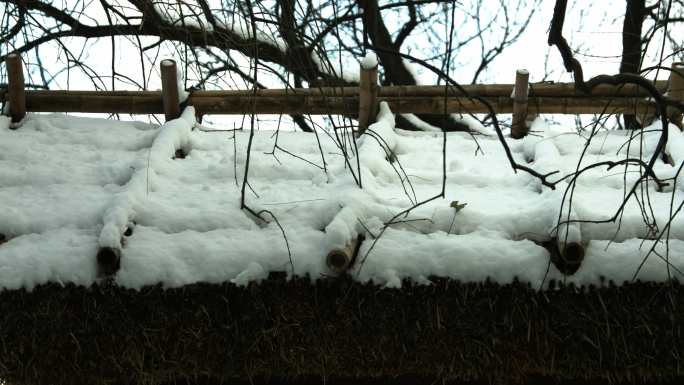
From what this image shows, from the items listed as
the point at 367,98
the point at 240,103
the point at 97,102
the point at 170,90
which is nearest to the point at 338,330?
the point at 367,98

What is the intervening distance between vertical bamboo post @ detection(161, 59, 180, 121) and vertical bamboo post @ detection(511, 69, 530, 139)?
201 centimetres

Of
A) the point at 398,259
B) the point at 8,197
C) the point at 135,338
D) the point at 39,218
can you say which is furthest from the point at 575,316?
the point at 8,197

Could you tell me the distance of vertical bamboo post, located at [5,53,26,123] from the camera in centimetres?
406

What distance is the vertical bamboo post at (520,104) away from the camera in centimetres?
402

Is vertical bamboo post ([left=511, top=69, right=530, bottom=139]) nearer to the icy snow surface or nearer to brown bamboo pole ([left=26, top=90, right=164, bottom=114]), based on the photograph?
the icy snow surface

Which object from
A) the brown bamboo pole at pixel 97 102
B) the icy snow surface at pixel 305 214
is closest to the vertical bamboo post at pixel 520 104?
the icy snow surface at pixel 305 214

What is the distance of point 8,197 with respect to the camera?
10.8 feet

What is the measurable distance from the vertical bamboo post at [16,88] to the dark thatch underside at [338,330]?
5.53 ft

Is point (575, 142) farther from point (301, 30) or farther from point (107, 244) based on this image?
point (107, 244)

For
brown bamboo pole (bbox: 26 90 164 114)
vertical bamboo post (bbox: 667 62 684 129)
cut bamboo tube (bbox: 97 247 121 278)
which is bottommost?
cut bamboo tube (bbox: 97 247 121 278)

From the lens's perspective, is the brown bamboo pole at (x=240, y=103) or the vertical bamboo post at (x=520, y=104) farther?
the brown bamboo pole at (x=240, y=103)

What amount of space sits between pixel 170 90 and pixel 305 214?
1515mm

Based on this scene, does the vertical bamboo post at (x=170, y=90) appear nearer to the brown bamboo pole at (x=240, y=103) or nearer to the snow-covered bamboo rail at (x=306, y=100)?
the snow-covered bamboo rail at (x=306, y=100)

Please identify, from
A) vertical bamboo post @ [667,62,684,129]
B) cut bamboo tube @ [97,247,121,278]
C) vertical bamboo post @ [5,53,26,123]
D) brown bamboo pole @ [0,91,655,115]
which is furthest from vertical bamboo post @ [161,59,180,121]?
vertical bamboo post @ [667,62,684,129]
